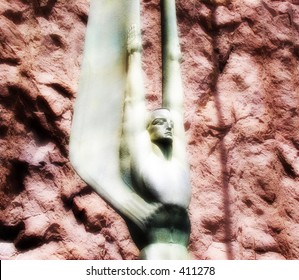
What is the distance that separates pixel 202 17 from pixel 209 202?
737 mm

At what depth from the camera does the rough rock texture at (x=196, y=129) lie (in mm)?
1928

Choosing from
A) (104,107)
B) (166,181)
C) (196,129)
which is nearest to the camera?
(166,181)

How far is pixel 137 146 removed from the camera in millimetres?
1293

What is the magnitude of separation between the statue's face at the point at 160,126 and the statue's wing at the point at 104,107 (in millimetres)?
71

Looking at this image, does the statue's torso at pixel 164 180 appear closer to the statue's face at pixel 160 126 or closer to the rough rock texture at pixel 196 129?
the statue's face at pixel 160 126

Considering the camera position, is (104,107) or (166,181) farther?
(104,107)

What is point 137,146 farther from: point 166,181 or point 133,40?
point 133,40

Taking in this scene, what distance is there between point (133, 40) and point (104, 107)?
6.4 inches

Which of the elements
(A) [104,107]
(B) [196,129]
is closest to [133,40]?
(A) [104,107]

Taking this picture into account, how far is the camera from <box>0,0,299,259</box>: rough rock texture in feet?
6.32

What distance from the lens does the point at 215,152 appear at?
219cm

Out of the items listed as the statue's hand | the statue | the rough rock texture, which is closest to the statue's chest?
the statue

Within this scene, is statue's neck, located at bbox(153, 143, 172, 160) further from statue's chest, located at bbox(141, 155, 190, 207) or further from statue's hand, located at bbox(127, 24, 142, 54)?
statue's hand, located at bbox(127, 24, 142, 54)

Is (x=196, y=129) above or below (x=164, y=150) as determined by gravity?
below
